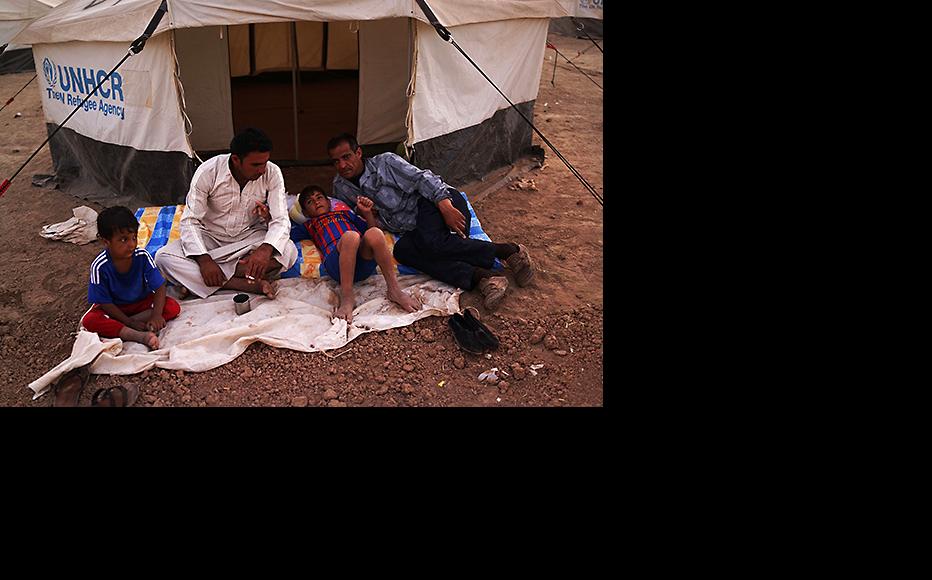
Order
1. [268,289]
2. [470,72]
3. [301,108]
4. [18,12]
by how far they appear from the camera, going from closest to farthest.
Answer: [268,289] → [470,72] → [301,108] → [18,12]

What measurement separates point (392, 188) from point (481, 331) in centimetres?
108

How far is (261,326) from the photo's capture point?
3416mm

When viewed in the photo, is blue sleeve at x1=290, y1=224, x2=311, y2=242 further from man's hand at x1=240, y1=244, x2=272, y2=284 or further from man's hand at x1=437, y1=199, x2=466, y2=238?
man's hand at x1=437, y1=199, x2=466, y2=238

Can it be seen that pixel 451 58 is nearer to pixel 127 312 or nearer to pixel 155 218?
pixel 155 218

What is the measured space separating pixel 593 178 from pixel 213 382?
11.6 ft

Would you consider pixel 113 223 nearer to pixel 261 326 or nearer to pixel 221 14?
pixel 261 326

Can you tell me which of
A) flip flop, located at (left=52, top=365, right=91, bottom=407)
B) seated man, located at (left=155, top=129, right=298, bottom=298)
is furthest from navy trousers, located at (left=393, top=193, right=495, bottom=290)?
flip flop, located at (left=52, top=365, right=91, bottom=407)

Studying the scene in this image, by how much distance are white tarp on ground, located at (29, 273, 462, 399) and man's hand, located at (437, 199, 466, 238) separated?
0.32 m

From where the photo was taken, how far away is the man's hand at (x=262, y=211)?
373 centimetres

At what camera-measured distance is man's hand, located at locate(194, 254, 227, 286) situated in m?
3.59

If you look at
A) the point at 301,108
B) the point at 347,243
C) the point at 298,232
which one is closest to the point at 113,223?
the point at 347,243

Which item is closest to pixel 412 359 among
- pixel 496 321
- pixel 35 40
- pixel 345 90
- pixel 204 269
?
pixel 496 321

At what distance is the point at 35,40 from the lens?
16.3ft

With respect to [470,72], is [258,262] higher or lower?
lower
